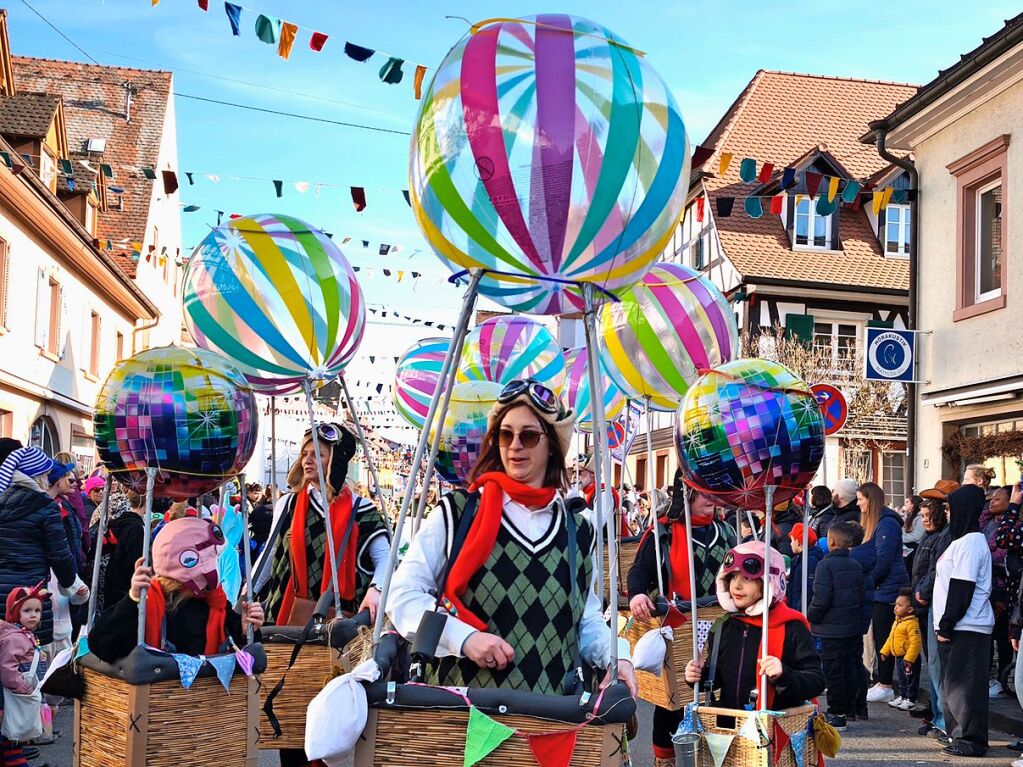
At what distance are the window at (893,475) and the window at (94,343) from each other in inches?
728

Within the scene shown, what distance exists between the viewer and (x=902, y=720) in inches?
386

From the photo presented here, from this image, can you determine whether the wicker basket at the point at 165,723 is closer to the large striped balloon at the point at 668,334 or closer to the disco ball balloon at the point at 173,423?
the disco ball balloon at the point at 173,423

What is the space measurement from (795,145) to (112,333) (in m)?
18.5

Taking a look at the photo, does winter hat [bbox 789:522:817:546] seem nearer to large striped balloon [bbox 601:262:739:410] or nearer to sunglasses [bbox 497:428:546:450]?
large striped balloon [bbox 601:262:739:410]

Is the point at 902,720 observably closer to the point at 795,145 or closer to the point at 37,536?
the point at 37,536

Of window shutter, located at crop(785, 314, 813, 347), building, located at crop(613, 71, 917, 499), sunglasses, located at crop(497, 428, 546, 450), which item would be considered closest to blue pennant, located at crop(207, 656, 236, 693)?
sunglasses, located at crop(497, 428, 546, 450)

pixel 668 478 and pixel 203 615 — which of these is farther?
pixel 668 478

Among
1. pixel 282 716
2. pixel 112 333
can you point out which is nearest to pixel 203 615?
pixel 282 716

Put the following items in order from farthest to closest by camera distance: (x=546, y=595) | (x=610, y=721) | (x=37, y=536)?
(x=37, y=536)
(x=546, y=595)
(x=610, y=721)

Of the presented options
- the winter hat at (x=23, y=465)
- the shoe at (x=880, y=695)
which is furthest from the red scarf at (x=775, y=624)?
the shoe at (x=880, y=695)

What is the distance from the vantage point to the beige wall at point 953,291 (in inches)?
588

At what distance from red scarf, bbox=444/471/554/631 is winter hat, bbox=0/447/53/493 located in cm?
528

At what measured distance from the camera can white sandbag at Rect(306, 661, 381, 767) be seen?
3125 mm

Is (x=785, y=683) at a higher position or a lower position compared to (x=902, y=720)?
higher
